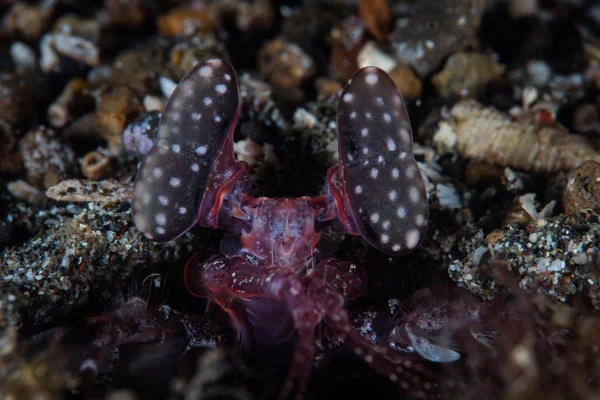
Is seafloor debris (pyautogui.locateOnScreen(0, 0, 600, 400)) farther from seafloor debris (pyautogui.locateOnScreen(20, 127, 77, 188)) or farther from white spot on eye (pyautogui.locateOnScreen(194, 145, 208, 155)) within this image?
white spot on eye (pyautogui.locateOnScreen(194, 145, 208, 155))

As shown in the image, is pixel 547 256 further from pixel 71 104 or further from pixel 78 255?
pixel 71 104

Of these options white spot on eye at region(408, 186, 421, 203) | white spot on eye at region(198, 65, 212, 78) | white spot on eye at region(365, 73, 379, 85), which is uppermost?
white spot on eye at region(198, 65, 212, 78)

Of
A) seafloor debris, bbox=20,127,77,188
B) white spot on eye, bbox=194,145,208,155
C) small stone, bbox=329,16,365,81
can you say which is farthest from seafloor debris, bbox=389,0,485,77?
seafloor debris, bbox=20,127,77,188

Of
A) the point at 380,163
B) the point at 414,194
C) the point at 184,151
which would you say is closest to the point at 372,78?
the point at 380,163

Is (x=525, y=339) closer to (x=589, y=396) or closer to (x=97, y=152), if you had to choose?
(x=589, y=396)

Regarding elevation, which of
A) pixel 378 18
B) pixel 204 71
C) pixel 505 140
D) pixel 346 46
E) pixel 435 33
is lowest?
pixel 505 140

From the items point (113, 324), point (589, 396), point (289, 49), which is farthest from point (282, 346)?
point (289, 49)
